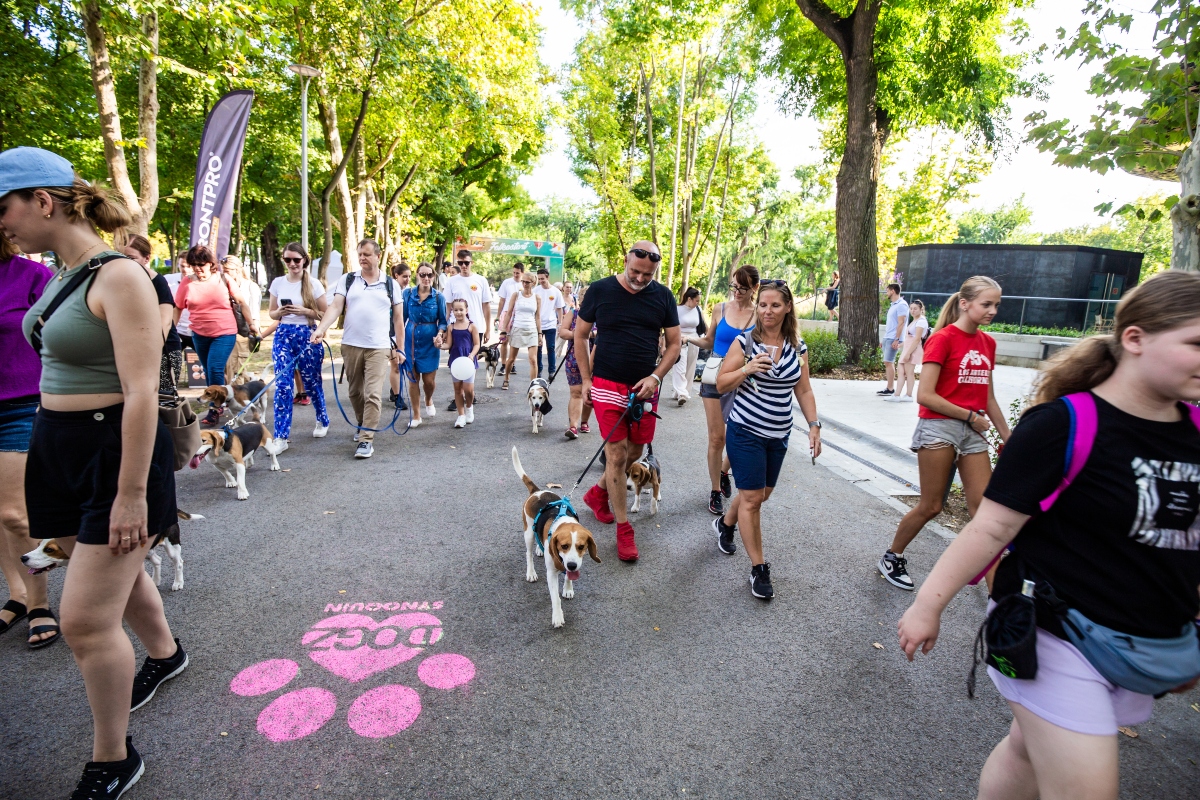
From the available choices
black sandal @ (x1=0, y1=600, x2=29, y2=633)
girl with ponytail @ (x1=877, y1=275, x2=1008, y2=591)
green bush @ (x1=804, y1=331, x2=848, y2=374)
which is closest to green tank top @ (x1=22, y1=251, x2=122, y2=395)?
black sandal @ (x1=0, y1=600, x2=29, y2=633)

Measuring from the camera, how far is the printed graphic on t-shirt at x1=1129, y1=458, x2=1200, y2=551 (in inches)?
63.2

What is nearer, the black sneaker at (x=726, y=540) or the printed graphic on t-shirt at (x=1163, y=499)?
the printed graphic on t-shirt at (x=1163, y=499)

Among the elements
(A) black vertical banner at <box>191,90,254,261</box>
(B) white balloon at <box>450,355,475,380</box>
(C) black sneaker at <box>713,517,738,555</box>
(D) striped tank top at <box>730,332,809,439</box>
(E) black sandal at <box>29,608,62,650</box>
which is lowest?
(C) black sneaker at <box>713,517,738,555</box>

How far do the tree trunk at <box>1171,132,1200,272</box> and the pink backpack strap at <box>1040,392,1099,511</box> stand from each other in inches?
133

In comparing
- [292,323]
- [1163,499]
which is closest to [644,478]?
[1163,499]

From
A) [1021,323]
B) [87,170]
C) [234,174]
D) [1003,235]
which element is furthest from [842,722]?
[1003,235]

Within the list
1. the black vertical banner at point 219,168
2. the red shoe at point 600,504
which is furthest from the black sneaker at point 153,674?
the black vertical banner at point 219,168

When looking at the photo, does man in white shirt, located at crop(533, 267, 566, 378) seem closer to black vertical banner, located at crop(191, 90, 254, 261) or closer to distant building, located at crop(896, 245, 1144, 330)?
black vertical banner, located at crop(191, 90, 254, 261)

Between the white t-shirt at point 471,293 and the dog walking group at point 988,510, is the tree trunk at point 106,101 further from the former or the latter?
the dog walking group at point 988,510

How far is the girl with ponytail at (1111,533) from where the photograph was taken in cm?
160

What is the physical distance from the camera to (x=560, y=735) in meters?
2.71

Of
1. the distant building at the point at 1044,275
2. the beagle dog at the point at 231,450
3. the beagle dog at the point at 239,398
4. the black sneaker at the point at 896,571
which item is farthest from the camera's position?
the distant building at the point at 1044,275

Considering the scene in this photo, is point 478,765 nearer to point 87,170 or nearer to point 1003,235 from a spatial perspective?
point 87,170

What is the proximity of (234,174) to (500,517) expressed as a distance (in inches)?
397
